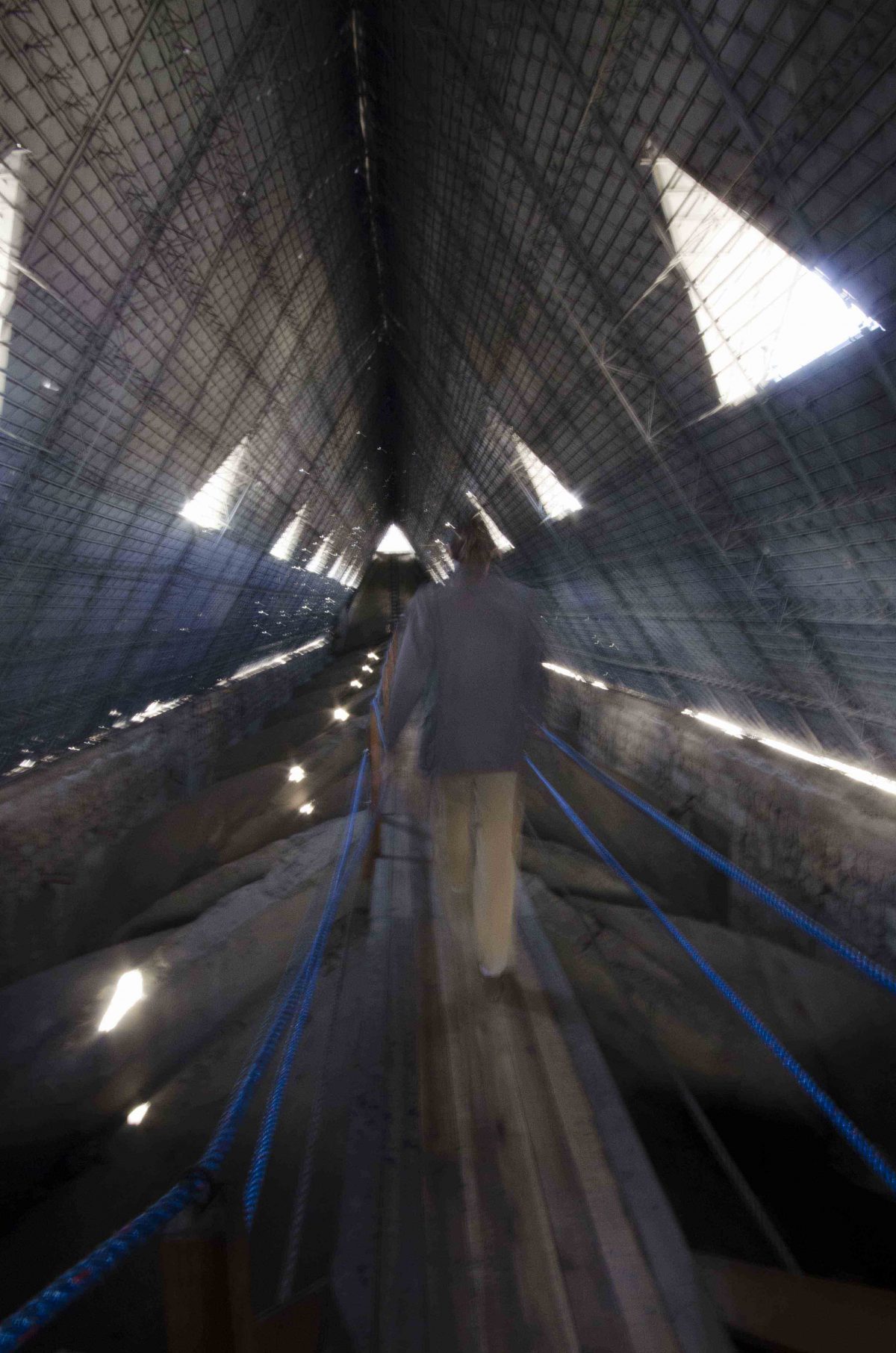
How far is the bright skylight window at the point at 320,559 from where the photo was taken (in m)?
18.8

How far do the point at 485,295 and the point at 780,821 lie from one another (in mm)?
6992

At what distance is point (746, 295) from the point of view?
4461 millimetres

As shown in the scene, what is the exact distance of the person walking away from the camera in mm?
2693

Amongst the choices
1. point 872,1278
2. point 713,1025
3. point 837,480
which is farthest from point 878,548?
point 872,1278

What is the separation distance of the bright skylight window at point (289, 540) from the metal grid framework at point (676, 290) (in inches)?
223

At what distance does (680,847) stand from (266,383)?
26.6 ft

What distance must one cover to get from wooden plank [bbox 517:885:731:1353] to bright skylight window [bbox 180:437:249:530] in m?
7.87

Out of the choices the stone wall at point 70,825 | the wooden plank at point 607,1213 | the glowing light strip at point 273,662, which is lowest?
the stone wall at point 70,825

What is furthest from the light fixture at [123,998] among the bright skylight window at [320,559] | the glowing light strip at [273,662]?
the bright skylight window at [320,559]

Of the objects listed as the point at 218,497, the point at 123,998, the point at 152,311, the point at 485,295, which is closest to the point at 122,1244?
the point at 123,998

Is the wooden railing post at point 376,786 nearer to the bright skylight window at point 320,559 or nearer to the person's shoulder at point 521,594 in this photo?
the person's shoulder at point 521,594

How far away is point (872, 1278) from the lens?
2.49 m

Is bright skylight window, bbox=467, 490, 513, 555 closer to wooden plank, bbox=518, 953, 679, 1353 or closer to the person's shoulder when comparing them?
the person's shoulder

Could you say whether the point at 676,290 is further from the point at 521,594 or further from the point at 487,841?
the point at 487,841
